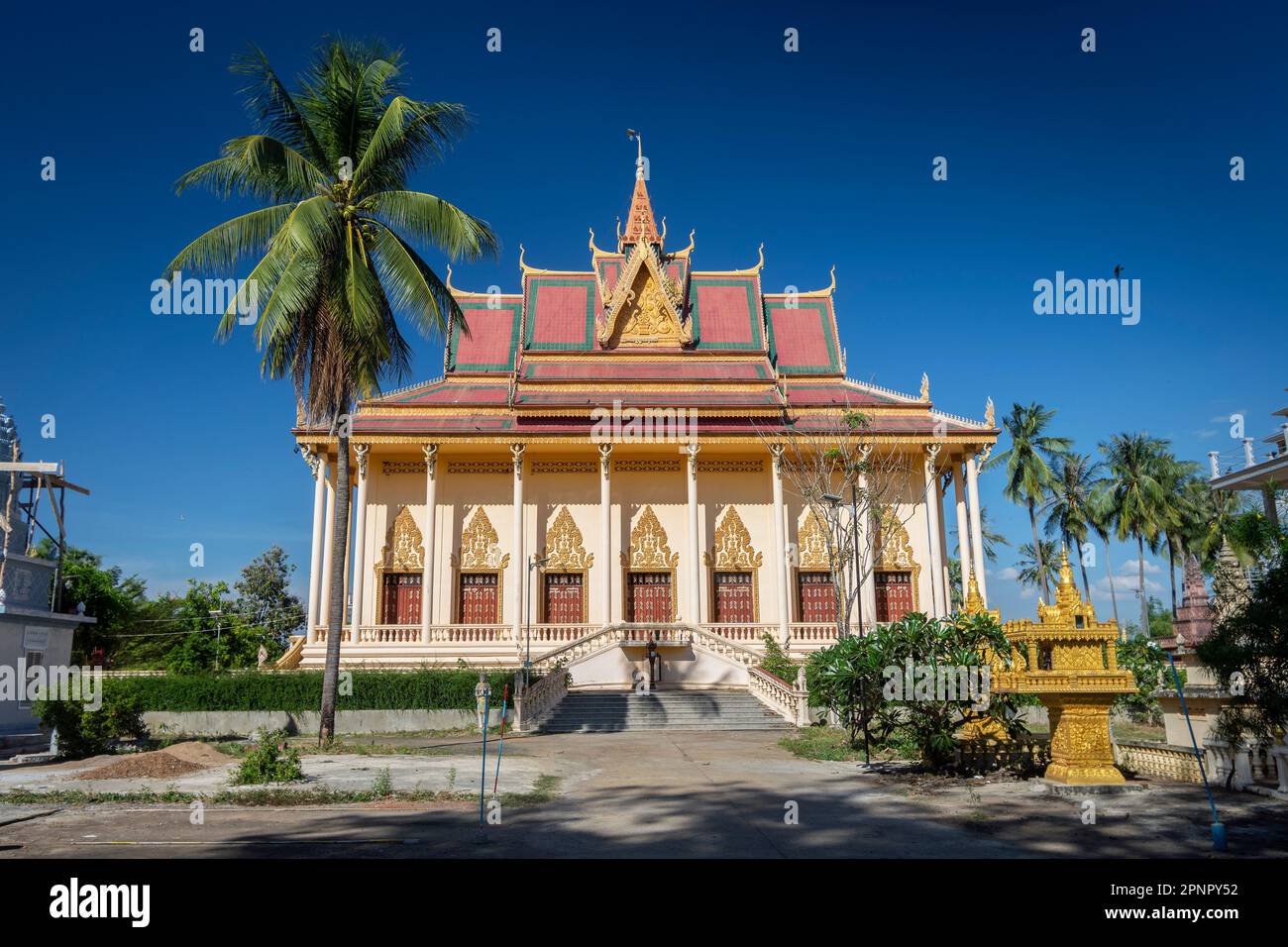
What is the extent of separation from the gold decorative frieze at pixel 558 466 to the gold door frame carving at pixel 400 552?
4.33 metres

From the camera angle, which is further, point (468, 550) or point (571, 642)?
point (468, 550)

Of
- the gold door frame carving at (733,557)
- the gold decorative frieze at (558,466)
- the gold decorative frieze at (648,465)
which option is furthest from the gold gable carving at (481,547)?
the gold door frame carving at (733,557)

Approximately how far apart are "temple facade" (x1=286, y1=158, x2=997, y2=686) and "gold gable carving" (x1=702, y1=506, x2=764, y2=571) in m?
0.05

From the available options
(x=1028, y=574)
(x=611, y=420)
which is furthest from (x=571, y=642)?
(x=1028, y=574)

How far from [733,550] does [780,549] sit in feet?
9.34

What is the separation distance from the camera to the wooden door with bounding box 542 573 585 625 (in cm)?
2802

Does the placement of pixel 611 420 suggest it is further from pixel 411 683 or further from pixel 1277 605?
pixel 1277 605

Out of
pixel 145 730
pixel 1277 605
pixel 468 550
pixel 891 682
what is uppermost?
pixel 468 550

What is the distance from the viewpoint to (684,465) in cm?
2898

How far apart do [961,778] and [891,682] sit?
1.55 meters

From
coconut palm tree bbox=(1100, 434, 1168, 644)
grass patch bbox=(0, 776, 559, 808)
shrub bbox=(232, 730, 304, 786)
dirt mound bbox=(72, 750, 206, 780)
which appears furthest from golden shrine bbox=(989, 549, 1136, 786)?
coconut palm tree bbox=(1100, 434, 1168, 644)

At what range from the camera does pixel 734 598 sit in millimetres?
28375

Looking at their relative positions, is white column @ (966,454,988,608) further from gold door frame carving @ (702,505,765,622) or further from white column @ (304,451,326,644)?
white column @ (304,451,326,644)
